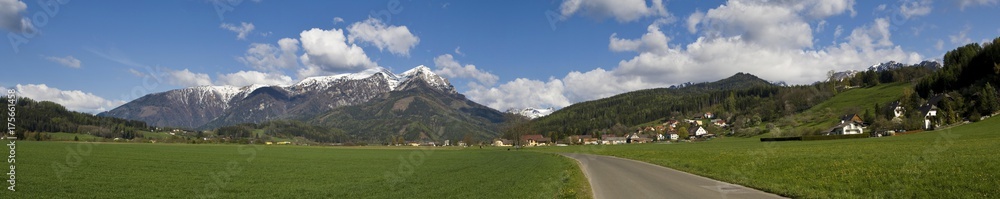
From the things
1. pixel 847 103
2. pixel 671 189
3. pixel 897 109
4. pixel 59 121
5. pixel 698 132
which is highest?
pixel 59 121

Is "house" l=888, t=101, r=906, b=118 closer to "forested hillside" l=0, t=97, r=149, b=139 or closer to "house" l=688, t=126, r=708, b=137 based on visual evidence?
"house" l=688, t=126, r=708, b=137

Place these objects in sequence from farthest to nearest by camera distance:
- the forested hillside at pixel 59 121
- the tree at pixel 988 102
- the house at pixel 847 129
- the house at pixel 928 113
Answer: the forested hillside at pixel 59 121 < the house at pixel 847 129 < the house at pixel 928 113 < the tree at pixel 988 102

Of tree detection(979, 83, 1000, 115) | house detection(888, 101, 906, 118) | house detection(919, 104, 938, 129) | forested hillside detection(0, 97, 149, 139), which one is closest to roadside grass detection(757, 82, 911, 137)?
house detection(888, 101, 906, 118)

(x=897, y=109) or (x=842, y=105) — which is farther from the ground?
(x=842, y=105)

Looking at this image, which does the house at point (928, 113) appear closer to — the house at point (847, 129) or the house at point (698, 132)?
the house at point (847, 129)

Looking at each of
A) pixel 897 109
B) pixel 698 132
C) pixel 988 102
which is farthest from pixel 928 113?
pixel 698 132

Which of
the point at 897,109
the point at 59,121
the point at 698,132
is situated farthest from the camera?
the point at 698,132

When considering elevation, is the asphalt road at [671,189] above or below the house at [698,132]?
above

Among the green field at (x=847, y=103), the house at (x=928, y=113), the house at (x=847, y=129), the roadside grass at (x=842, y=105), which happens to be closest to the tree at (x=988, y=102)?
A: the house at (x=928, y=113)

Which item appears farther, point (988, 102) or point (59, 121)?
point (59, 121)

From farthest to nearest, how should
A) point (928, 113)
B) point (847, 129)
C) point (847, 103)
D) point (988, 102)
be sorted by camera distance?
point (847, 103), point (847, 129), point (928, 113), point (988, 102)

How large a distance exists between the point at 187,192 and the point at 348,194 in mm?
6815

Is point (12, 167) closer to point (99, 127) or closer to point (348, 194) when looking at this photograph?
point (348, 194)

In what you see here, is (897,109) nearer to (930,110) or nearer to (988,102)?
(930,110)
